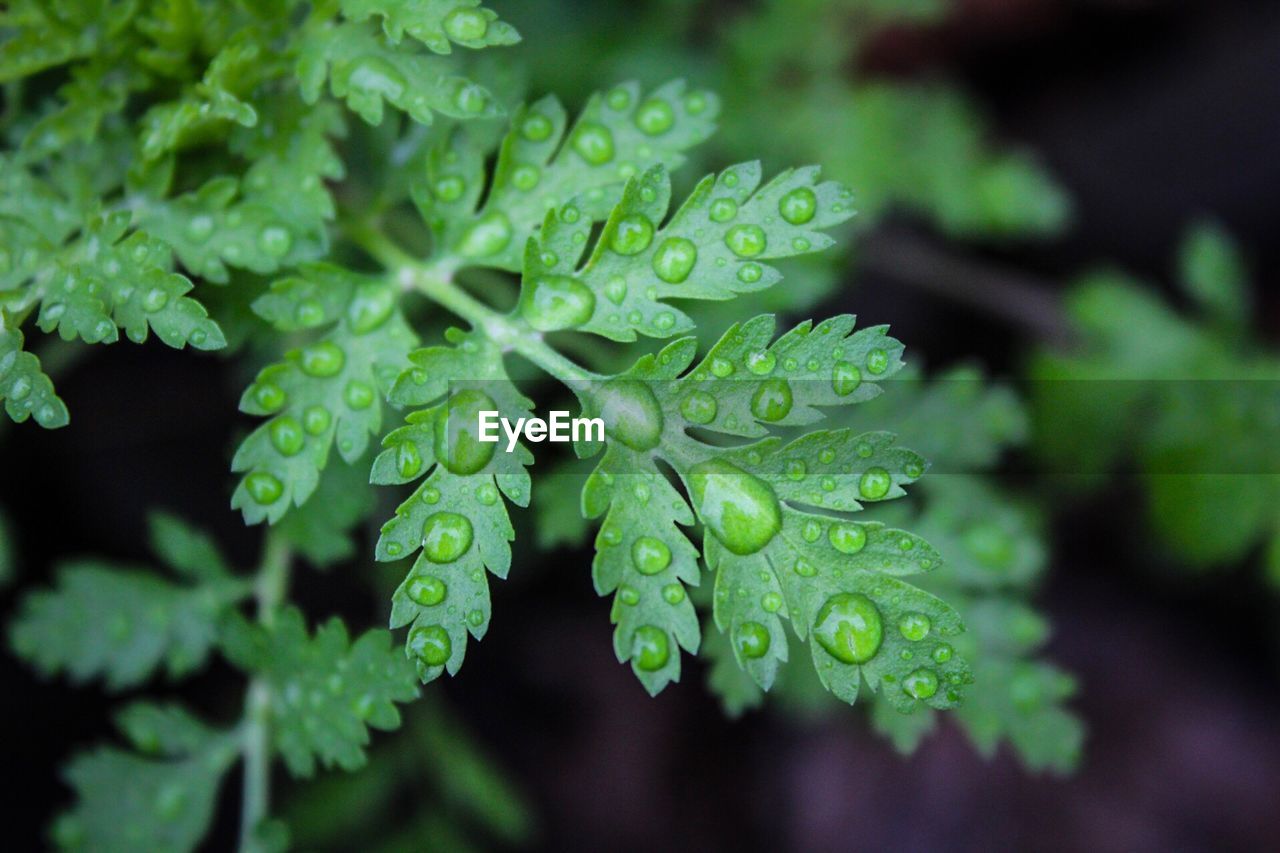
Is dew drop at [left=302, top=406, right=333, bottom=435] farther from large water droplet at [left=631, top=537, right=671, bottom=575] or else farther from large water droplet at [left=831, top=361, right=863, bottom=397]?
large water droplet at [left=831, top=361, right=863, bottom=397]

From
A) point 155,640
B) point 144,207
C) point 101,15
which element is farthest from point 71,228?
point 155,640

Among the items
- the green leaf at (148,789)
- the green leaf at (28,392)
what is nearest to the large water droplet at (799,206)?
the green leaf at (28,392)

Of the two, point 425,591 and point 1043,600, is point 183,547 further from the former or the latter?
point 1043,600

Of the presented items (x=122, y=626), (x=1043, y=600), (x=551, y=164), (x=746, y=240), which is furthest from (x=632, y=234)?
(x=1043, y=600)

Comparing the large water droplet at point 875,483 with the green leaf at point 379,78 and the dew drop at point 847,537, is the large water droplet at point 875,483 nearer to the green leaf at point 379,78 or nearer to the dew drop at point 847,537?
the dew drop at point 847,537

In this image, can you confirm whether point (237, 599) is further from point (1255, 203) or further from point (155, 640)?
point (1255, 203)
